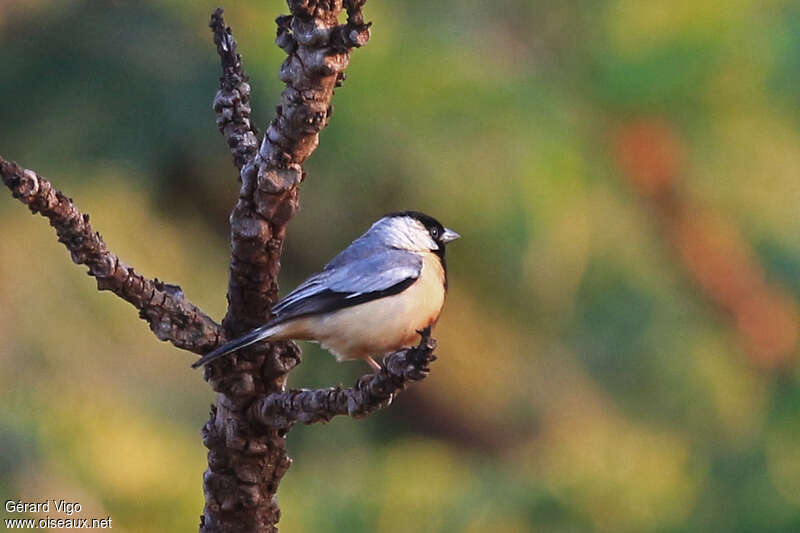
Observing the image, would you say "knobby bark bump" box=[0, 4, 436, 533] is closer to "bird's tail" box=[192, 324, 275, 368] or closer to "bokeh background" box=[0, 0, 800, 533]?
"bird's tail" box=[192, 324, 275, 368]

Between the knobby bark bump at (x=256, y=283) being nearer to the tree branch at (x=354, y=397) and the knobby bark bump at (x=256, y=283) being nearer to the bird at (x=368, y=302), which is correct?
the tree branch at (x=354, y=397)

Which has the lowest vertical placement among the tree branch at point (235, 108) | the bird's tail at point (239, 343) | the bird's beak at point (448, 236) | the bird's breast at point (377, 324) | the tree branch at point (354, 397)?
the tree branch at point (354, 397)

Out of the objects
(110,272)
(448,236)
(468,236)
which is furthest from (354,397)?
(468,236)

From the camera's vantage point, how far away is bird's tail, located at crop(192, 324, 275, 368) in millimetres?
2107

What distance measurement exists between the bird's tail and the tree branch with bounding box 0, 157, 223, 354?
3cm

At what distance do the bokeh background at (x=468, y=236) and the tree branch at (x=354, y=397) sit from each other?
0.84 m

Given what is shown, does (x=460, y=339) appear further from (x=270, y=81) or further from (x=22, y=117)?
(x=22, y=117)

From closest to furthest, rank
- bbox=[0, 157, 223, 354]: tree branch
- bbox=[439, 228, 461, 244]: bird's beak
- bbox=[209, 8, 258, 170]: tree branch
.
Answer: bbox=[0, 157, 223, 354]: tree branch, bbox=[209, 8, 258, 170]: tree branch, bbox=[439, 228, 461, 244]: bird's beak

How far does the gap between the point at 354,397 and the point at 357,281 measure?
37.1 inches

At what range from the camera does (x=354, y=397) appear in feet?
6.45

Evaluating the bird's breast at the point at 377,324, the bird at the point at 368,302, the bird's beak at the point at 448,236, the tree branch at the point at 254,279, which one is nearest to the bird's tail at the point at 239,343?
the tree branch at the point at 254,279

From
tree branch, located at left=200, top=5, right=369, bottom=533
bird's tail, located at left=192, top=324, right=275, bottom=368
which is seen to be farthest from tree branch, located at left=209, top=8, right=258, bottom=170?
bird's tail, located at left=192, top=324, right=275, bottom=368

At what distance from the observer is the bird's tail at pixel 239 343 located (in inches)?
83.0

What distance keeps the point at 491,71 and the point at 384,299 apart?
1.03 metres
